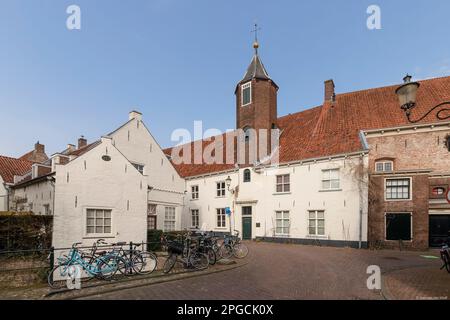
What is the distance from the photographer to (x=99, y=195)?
12398mm

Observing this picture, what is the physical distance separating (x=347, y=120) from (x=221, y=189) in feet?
39.7

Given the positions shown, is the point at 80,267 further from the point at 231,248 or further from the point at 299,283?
the point at 231,248

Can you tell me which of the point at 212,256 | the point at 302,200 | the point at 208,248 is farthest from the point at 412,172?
the point at 208,248

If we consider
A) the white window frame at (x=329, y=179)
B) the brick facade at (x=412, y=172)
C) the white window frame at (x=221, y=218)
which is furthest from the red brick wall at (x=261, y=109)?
the brick facade at (x=412, y=172)

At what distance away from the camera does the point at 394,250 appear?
16.4 m

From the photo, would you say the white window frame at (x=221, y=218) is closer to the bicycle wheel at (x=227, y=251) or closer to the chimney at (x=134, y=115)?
the chimney at (x=134, y=115)

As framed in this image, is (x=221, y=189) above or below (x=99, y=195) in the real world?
below

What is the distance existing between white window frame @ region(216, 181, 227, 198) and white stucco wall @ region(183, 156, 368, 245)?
324mm

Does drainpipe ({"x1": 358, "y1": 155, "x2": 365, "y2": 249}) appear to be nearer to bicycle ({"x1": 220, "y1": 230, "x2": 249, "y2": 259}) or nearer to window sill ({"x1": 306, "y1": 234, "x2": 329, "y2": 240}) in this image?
window sill ({"x1": 306, "y1": 234, "x2": 329, "y2": 240})

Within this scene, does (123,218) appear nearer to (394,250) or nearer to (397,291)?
(397,291)

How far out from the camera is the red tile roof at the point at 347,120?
64.2 ft

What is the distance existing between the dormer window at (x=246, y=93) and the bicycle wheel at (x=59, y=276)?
19836mm

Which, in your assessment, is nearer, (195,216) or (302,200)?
(302,200)
